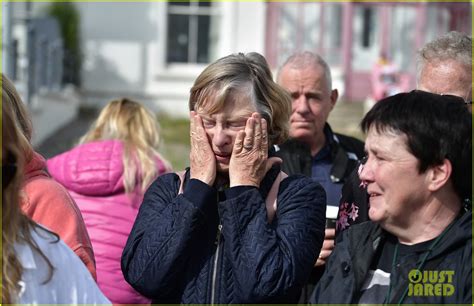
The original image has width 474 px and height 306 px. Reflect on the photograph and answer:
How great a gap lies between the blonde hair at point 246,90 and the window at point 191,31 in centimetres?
1540

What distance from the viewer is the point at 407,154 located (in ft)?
8.14

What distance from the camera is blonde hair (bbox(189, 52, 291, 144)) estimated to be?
3.04 m

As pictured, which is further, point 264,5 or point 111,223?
point 264,5

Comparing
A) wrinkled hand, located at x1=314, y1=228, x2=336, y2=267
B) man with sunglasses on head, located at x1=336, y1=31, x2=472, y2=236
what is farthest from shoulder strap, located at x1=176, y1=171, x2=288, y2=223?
wrinkled hand, located at x1=314, y1=228, x2=336, y2=267

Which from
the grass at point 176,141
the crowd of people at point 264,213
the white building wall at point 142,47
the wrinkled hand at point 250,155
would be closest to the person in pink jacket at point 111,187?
the crowd of people at point 264,213

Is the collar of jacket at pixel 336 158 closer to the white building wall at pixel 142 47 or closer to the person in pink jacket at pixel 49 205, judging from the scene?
the person in pink jacket at pixel 49 205

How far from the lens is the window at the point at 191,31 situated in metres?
18.4

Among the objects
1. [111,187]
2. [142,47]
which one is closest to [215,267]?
[111,187]

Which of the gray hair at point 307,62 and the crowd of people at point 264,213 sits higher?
the gray hair at point 307,62

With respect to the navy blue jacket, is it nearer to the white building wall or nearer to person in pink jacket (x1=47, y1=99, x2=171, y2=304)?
person in pink jacket (x1=47, y1=99, x2=171, y2=304)

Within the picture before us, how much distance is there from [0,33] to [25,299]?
808cm

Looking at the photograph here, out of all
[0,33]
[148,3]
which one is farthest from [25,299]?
[148,3]

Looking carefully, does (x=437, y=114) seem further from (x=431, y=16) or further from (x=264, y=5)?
(x=431, y=16)

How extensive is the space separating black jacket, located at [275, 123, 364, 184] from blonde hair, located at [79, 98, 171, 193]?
2.69 ft
